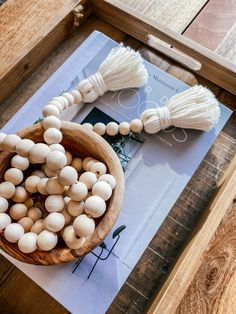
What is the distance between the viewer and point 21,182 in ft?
1.49

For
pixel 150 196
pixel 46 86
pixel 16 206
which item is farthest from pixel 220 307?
pixel 46 86

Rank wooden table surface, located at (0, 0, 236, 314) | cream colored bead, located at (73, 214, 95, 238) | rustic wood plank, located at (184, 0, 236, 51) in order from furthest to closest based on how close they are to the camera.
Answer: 1. rustic wood plank, located at (184, 0, 236, 51)
2. wooden table surface, located at (0, 0, 236, 314)
3. cream colored bead, located at (73, 214, 95, 238)

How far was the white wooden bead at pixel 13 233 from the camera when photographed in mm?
395

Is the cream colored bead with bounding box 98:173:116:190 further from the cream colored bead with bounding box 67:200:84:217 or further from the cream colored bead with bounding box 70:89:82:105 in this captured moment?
the cream colored bead with bounding box 70:89:82:105

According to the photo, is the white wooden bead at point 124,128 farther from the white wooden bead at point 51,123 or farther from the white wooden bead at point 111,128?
the white wooden bead at point 51,123

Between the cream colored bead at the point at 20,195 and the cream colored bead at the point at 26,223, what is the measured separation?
0.08 ft

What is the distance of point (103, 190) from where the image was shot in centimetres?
40

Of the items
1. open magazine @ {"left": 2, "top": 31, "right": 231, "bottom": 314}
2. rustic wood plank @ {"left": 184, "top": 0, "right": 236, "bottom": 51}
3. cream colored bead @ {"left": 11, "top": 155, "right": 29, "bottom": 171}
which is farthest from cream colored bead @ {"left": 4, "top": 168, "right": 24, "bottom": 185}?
rustic wood plank @ {"left": 184, "top": 0, "right": 236, "bottom": 51}

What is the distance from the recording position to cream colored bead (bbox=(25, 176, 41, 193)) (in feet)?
1.43

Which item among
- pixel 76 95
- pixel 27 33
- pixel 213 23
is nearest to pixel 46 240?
pixel 76 95

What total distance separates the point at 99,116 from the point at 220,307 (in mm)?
304

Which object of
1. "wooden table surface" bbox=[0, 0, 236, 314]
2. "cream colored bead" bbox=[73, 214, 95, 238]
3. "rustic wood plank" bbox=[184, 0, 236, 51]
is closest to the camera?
"cream colored bead" bbox=[73, 214, 95, 238]

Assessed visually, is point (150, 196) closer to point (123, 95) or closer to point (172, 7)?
point (123, 95)

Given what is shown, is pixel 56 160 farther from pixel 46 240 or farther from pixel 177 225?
pixel 177 225
